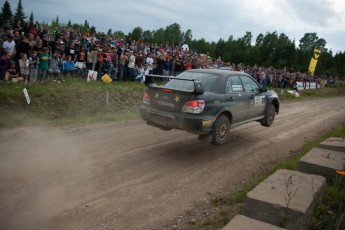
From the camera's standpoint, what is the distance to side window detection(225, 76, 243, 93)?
7439 millimetres

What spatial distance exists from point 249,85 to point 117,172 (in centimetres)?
449

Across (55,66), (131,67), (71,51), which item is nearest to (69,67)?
(55,66)

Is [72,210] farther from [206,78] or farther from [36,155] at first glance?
[206,78]

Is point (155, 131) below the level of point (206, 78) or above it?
below

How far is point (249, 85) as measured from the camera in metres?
8.37

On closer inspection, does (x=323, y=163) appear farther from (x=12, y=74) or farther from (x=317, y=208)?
A: (x=12, y=74)

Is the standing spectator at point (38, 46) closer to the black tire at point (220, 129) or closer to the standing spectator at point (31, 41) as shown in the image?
the standing spectator at point (31, 41)

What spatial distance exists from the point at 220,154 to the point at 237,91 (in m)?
1.65

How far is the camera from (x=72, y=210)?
4262 mm

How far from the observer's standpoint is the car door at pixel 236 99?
24.1 ft

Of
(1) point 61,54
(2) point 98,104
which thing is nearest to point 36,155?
(2) point 98,104

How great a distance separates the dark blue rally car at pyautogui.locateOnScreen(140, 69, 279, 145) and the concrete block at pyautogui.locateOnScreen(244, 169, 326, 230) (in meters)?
2.37

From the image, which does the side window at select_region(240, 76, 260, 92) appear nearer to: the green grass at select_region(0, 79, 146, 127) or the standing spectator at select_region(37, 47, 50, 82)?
the green grass at select_region(0, 79, 146, 127)

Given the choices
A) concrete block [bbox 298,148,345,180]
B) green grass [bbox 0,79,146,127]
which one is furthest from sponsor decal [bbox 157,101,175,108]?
green grass [bbox 0,79,146,127]
